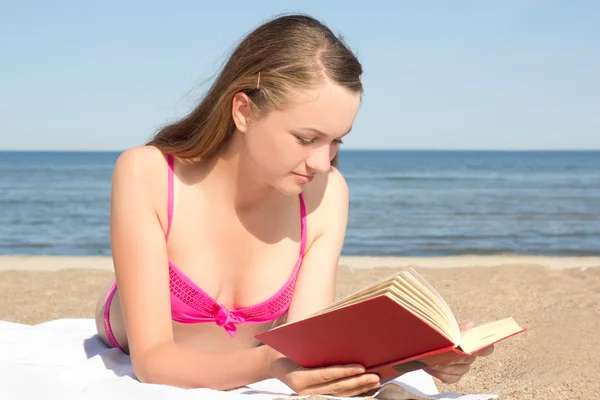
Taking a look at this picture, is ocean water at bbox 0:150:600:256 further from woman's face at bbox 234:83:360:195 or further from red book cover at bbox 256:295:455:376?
red book cover at bbox 256:295:455:376

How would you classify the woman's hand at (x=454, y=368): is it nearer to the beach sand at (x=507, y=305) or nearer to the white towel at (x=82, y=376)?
the white towel at (x=82, y=376)

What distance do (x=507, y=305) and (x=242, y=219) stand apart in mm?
2912

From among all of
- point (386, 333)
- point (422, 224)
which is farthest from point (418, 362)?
point (422, 224)

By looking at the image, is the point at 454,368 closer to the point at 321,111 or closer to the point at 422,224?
the point at 321,111

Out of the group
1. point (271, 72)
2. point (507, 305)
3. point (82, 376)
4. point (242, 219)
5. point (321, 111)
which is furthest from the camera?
point (507, 305)

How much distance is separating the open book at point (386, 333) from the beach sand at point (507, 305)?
44.5 inches

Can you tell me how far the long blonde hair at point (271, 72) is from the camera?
241 cm

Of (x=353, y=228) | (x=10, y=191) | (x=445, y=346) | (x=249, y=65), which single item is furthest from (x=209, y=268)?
(x=10, y=191)

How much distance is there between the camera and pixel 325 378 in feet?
6.88

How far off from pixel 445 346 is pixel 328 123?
2.68ft

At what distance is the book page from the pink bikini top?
0.96 metres

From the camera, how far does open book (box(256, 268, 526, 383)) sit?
182cm

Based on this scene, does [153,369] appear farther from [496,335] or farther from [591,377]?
[591,377]

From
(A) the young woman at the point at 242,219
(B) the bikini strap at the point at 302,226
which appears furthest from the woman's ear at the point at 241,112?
(B) the bikini strap at the point at 302,226
